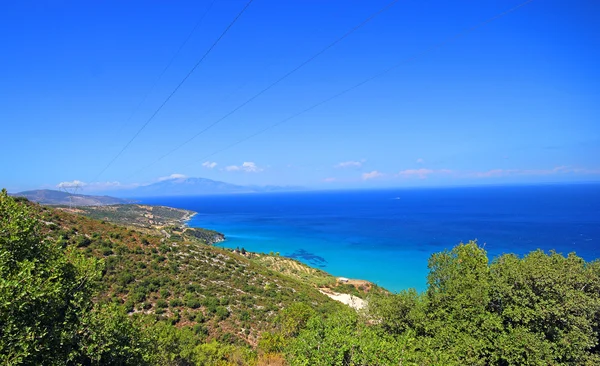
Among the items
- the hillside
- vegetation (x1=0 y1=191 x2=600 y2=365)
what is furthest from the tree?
the hillside

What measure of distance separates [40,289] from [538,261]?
2034cm

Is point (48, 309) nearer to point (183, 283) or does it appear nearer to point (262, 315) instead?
point (262, 315)

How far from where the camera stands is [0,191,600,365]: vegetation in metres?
6.88

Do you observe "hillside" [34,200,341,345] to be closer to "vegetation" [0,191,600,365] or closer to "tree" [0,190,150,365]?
"vegetation" [0,191,600,365]

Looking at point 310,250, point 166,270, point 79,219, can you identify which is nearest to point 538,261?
point 166,270

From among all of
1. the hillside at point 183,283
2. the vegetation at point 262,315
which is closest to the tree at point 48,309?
the vegetation at point 262,315

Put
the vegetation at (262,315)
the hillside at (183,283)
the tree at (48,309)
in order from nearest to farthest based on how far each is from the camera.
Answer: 1. the tree at (48,309)
2. the vegetation at (262,315)
3. the hillside at (183,283)

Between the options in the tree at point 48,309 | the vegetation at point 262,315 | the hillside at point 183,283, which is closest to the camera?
the tree at point 48,309

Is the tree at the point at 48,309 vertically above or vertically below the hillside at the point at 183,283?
above

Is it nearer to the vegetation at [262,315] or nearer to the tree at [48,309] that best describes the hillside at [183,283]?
the vegetation at [262,315]

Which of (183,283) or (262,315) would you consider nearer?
(262,315)

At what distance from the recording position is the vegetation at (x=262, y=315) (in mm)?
6879

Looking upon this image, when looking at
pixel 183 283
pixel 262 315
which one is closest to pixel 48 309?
pixel 262 315

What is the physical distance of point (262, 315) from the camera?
23156 millimetres
